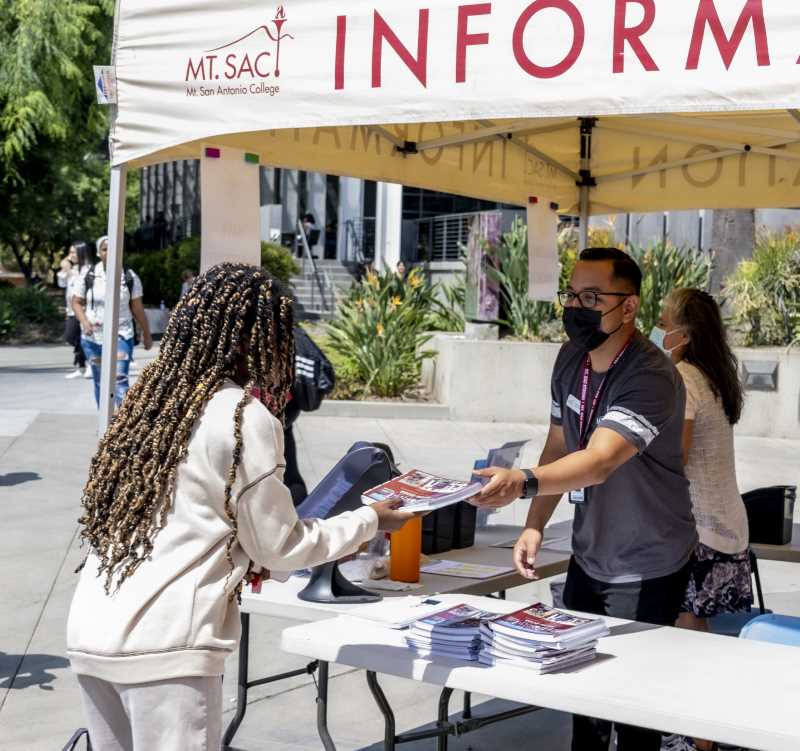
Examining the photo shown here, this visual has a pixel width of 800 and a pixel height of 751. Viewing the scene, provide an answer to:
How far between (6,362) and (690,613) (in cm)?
1737

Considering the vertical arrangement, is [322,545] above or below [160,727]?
above

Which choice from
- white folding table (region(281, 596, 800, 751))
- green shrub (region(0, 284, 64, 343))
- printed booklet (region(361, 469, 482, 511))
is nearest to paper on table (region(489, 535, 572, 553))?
white folding table (region(281, 596, 800, 751))

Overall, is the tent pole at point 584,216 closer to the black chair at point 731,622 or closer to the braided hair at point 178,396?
the black chair at point 731,622

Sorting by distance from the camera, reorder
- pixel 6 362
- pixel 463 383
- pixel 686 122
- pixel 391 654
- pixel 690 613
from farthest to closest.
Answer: pixel 6 362 → pixel 463 383 → pixel 686 122 → pixel 690 613 → pixel 391 654

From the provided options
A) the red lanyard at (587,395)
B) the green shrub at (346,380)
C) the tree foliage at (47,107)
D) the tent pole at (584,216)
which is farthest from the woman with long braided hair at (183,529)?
the tree foliage at (47,107)

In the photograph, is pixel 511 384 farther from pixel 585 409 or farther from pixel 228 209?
pixel 585 409

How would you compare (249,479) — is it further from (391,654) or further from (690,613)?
(690,613)

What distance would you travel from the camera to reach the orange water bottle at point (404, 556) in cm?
414

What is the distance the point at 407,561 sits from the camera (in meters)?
4.14

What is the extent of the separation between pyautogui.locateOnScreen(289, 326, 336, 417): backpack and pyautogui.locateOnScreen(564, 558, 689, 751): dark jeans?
330cm

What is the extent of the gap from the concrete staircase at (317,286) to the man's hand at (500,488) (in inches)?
947

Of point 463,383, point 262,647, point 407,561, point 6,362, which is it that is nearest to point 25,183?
point 6,362

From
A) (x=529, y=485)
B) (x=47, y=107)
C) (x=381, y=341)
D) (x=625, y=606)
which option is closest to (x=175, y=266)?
(x=47, y=107)

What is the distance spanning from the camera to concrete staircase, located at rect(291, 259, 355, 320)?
1118 inches
